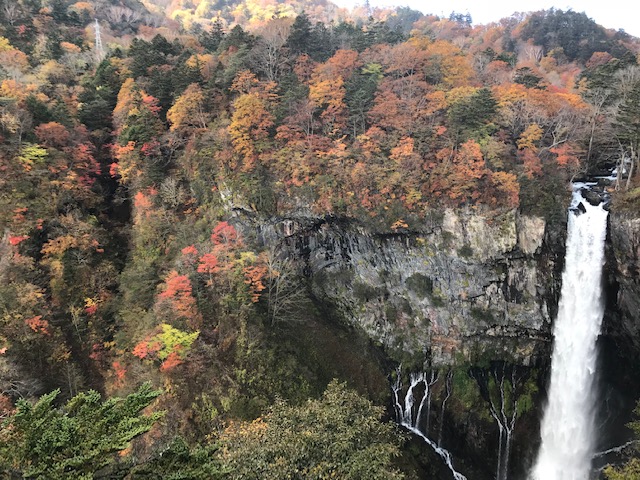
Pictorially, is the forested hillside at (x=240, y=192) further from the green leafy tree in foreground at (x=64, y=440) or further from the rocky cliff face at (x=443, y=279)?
the green leafy tree in foreground at (x=64, y=440)

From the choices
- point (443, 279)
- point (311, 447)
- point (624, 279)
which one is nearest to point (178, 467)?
point (311, 447)

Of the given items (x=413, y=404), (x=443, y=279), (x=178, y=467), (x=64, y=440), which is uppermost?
(x=64, y=440)

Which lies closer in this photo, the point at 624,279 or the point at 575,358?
the point at 624,279

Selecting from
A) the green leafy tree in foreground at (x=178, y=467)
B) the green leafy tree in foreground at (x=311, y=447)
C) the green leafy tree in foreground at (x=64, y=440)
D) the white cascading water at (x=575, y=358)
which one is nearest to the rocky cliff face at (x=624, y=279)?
the white cascading water at (x=575, y=358)

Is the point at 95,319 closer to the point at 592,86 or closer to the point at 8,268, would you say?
the point at 8,268

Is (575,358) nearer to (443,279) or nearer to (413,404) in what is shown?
(443,279)

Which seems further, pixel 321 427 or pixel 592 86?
pixel 592 86

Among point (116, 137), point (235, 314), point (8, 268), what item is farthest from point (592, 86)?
point (8, 268)
